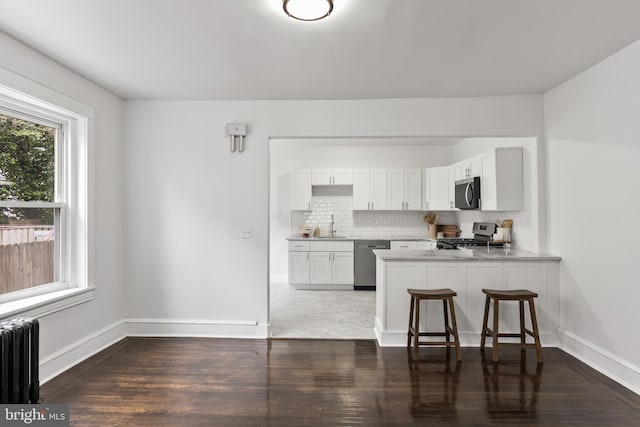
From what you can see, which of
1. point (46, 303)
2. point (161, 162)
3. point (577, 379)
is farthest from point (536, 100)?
point (46, 303)

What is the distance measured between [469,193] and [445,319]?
206 centimetres

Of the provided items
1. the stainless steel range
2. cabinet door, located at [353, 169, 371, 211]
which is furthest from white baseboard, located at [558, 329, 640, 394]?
cabinet door, located at [353, 169, 371, 211]

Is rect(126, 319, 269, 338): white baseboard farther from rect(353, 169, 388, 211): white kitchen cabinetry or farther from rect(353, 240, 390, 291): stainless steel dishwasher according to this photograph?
rect(353, 169, 388, 211): white kitchen cabinetry

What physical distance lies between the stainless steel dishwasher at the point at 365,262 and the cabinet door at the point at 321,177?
1.28 m

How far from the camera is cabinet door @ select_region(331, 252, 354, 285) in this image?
6156 mm

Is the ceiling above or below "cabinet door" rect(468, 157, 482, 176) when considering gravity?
above

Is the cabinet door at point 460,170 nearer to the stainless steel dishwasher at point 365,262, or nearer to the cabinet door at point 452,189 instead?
the cabinet door at point 452,189

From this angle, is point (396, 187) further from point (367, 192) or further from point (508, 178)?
point (508, 178)

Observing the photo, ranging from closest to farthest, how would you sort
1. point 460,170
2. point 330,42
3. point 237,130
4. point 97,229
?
point 330,42 < point 97,229 < point 237,130 < point 460,170

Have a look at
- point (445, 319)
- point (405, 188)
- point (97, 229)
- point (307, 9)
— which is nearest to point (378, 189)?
point (405, 188)

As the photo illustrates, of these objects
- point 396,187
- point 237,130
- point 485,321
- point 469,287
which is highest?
point 237,130

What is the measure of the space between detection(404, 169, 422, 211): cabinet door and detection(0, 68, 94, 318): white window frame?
16.2 feet

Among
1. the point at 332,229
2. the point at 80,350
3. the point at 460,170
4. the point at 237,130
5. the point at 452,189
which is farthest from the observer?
the point at 332,229

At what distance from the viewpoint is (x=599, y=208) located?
9.86ft
